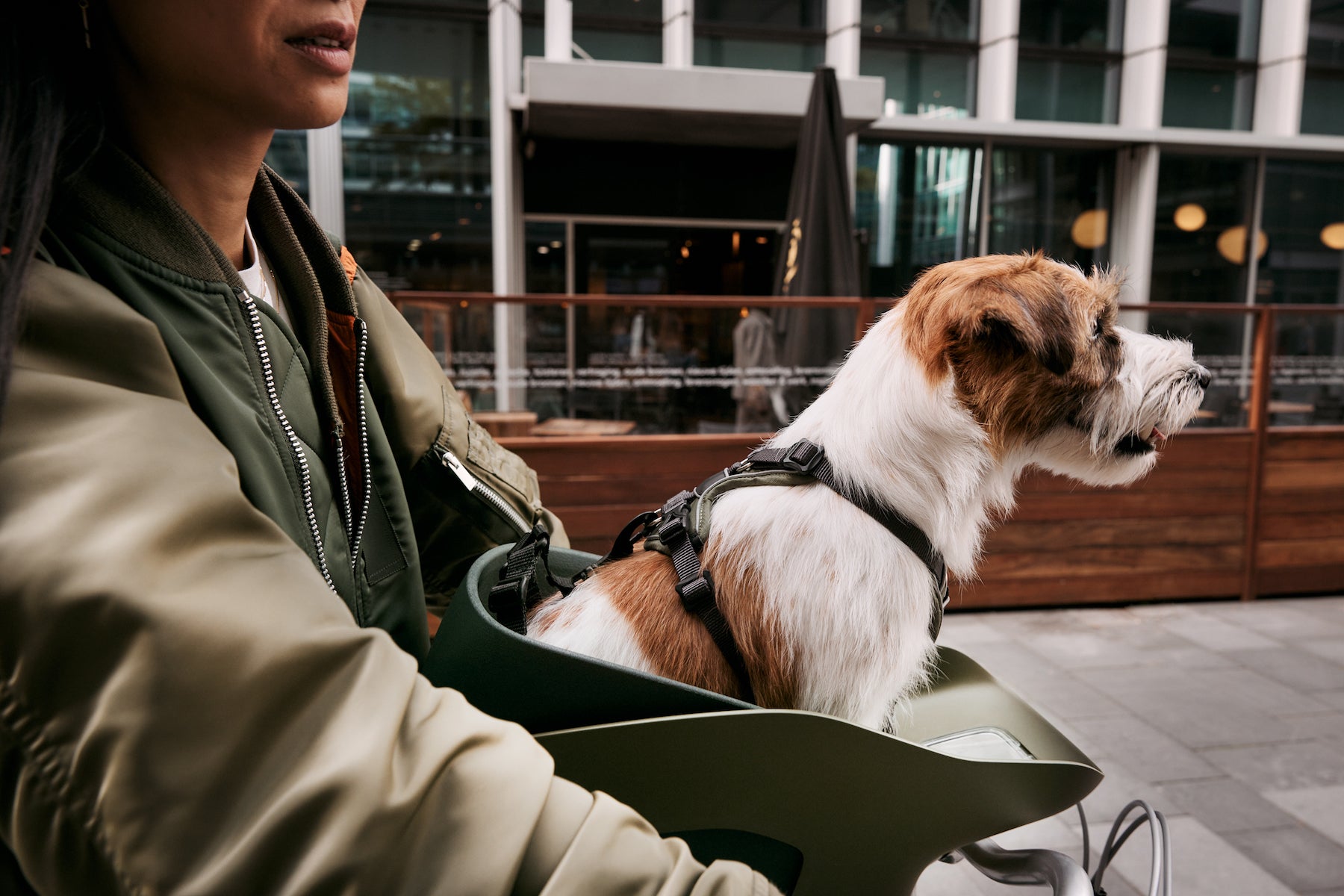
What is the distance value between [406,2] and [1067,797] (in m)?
9.91

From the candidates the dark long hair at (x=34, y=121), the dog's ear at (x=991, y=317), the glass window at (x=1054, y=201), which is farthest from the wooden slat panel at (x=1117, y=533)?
the glass window at (x=1054, y=201)

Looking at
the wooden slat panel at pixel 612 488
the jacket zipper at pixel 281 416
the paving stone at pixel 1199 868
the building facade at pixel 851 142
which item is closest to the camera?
the jacket zipper at pixel 281 416

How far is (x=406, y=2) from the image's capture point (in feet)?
28.8

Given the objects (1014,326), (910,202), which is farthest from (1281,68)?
(1014,326)

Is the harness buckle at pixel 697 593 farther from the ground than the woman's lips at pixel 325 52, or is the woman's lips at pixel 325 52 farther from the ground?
the woman's lips at pixel 325 52

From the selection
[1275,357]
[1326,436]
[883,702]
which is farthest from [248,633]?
[1326,436]

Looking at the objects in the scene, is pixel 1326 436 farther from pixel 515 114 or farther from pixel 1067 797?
pixel 515 114

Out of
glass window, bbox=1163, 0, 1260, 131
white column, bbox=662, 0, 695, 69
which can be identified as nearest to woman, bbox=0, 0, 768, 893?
white column, bbox=662, 0, 695, 69

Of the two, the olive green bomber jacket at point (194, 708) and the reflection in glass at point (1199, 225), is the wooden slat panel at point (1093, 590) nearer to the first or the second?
the olive green bomber jacket at point (194, 708)

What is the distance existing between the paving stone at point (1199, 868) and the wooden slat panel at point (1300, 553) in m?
3.14

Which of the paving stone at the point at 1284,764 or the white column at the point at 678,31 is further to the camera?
the white column at the point at 678,31

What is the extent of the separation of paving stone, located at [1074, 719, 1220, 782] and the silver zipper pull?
3.23 metres

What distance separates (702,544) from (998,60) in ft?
35.1

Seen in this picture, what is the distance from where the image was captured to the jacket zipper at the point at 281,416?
829 mm
